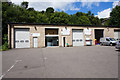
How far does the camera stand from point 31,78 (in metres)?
3.91

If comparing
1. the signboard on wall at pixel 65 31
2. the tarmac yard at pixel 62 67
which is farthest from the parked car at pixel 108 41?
the tarmac yard at pixel 62 67

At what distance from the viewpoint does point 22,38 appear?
62.8 feet

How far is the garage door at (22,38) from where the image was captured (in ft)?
62.0

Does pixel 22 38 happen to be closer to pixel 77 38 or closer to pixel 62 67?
pixel 77 38

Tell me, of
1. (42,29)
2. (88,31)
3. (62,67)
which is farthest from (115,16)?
(62,67)

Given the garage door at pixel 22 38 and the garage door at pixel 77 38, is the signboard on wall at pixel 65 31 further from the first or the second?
the garage door at pixel 22 38

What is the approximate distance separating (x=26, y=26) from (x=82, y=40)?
1353 centimetres

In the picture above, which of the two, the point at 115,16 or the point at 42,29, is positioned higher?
the point at 115,16

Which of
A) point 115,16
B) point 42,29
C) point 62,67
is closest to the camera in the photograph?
point 62,67

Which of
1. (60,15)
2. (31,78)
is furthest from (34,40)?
(60,15)

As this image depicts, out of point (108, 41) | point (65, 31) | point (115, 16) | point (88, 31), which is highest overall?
point (115, 16)

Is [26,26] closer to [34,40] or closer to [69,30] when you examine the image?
[34,40]

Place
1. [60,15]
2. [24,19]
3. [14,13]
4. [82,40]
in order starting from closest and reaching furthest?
[82,40] < [14,13] < [24,19] < [60,15]

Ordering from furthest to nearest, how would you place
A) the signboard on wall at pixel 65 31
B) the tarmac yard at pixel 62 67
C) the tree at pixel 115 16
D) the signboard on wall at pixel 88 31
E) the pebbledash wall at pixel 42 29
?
the tree at pixel 115 16 < the signboard on wall at pixel 88 31 < the signboard on wall at pixel 65 31 < the pebbledash wall at pixel 42 29 < the tarmac yard at pixel 62 67
